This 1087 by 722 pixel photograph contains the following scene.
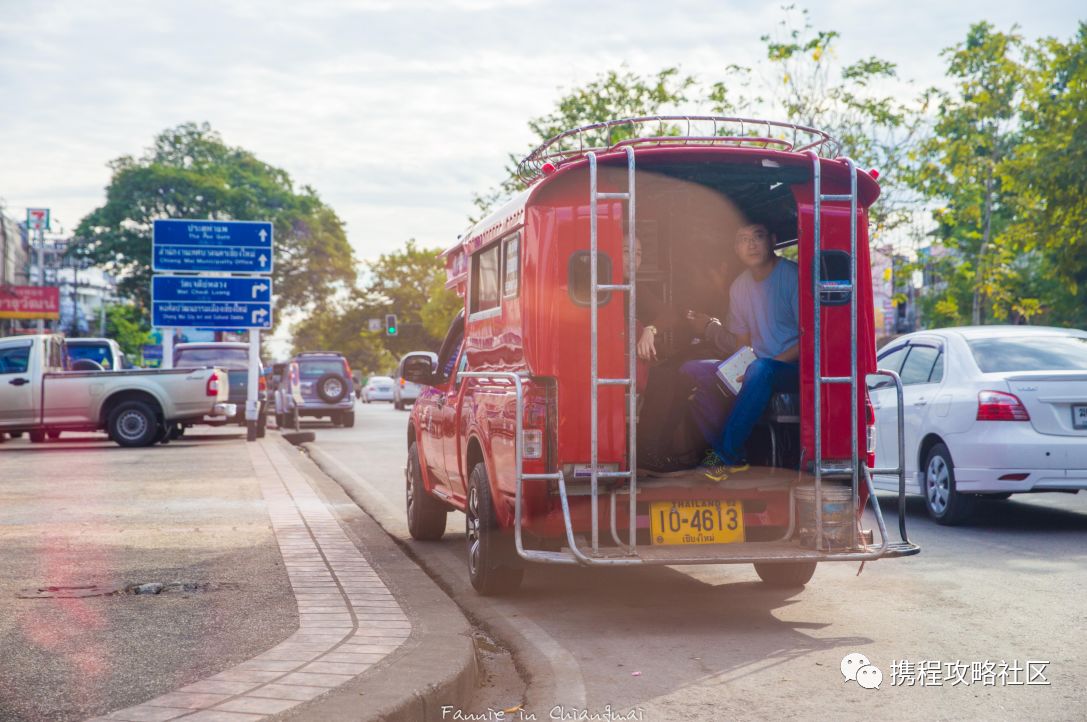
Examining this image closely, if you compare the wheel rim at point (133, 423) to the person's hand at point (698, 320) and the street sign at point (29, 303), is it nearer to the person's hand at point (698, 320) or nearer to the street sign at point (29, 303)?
the person's hand at point (698, 320)

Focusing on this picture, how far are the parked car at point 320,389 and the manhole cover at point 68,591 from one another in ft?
79.5

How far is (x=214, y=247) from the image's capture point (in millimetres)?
30344

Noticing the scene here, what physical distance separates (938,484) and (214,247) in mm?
23395

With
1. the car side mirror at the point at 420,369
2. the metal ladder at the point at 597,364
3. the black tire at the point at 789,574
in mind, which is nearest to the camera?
the metal ladder at the point at 597,364

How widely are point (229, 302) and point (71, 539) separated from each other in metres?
21.4

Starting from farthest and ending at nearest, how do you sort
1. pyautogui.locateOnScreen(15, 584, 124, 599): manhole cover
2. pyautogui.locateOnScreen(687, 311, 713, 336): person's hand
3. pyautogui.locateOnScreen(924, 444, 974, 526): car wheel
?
pyautogui.locateOnScreen(924, 444, 974, 526): car wheel
pyautogui.locateOnScreen(687, 311, 713, 336): person's hand
pyautogui.locateOnScreen(15, 584, 124, 599): manhole cover

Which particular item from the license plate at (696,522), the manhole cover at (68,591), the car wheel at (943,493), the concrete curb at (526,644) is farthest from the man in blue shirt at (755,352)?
the car wheel at (943,493)

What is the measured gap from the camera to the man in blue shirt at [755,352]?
22.5ft

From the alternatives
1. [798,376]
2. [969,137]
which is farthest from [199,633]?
[969,137]

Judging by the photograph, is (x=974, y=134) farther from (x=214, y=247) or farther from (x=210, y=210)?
(x=210, y=210)

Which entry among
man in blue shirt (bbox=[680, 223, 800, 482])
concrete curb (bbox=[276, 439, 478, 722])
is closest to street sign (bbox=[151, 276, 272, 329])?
man in blue shirt (bbox=[680, 223, 800, 482])

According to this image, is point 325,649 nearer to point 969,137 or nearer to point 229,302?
point 969,137

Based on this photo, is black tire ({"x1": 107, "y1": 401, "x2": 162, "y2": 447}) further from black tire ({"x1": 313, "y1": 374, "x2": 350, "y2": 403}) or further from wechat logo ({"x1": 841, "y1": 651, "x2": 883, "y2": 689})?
wechat logo ({"x1": 841, "y1": 651, "x2": 883, "y2": 689})

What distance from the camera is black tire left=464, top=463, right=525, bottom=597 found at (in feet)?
23.1
